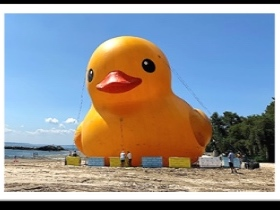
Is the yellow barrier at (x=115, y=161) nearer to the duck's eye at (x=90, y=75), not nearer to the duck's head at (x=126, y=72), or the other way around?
the duck's head at (x=126, y=72)

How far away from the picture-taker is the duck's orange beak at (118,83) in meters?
14.4

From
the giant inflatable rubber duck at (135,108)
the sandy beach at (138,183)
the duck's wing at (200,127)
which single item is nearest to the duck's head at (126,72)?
the giant inflatable rubber duck at (135,108)

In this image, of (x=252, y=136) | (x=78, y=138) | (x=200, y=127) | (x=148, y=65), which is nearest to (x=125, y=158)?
(x=200, y=127)

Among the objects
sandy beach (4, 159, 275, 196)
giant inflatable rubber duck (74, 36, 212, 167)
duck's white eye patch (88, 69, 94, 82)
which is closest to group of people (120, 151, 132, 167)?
giant inflatable rubber duck (74, 36, 212, 167)

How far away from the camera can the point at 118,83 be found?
564 inches

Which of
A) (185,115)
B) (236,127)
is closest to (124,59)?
(185,115)

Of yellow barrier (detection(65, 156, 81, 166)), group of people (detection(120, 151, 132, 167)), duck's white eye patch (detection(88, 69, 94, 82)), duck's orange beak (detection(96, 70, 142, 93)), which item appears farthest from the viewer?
yellow barrier (detection(65, 156, 81, 166))

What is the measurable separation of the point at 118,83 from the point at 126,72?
2.39ft

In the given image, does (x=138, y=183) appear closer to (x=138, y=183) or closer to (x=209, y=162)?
(x=138, y=183)

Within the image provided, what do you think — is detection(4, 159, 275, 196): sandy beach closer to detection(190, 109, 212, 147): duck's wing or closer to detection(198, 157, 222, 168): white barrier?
detection(190, 109, 212, 147): duck's wing

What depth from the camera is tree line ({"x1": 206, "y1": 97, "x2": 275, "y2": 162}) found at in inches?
1293

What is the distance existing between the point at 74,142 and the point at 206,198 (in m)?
13.7
